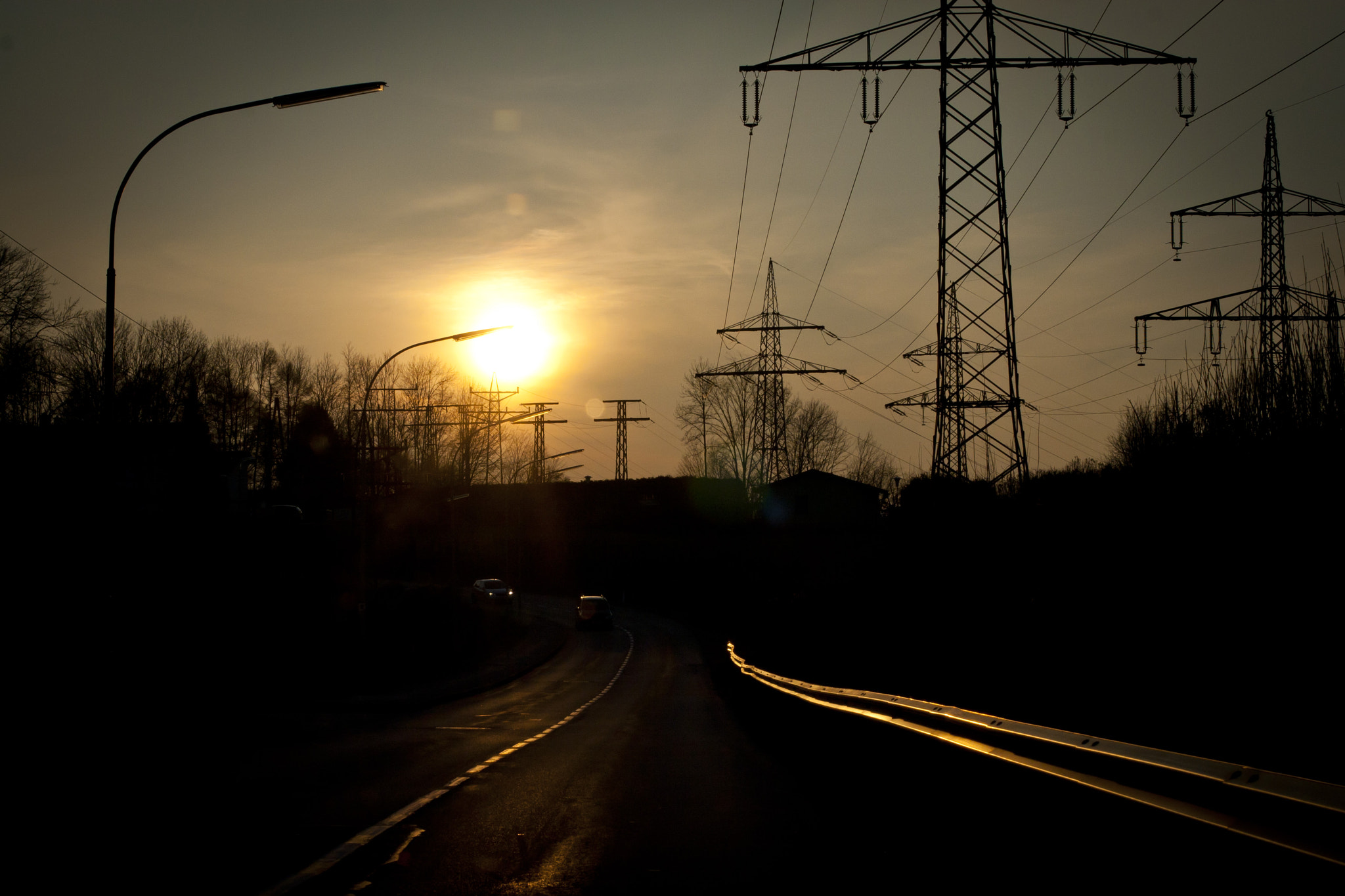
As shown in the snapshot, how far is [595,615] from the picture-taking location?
207ft

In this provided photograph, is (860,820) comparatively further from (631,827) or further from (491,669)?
(491,669)

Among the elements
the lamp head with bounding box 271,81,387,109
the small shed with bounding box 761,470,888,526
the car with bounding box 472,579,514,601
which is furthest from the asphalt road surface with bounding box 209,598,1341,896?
the small shed with bounding box 761,470,888,526

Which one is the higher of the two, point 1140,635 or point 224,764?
point 1140,635

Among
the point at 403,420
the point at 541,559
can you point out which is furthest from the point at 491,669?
the point at 541,559

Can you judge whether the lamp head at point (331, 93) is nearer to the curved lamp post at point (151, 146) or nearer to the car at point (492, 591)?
the curved lamp post at point (151, 146)

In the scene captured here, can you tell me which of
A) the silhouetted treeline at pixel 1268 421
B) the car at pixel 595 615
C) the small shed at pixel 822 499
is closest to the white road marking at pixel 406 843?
the silhouetted treeline at pixel 1268 421

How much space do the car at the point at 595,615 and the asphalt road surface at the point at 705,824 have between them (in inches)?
1935

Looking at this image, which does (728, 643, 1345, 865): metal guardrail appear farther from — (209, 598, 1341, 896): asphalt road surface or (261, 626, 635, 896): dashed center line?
→ (261, 626, 635, 896): dashed center line

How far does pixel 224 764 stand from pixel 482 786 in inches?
149

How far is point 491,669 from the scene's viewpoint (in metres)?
39.3

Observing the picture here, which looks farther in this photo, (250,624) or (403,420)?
(403,420)

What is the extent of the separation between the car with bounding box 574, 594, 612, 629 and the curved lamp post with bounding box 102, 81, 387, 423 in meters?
48.7

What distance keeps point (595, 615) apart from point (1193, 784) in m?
60.6

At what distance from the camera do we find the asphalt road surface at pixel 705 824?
4.13 metres
